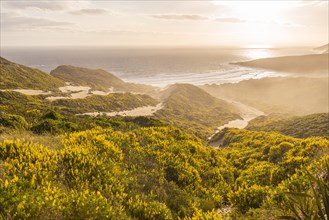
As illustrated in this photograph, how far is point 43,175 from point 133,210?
7.73ft

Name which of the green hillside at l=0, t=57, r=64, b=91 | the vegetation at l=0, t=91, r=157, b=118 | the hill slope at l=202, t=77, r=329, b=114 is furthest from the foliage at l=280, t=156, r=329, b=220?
the hill slope at l=202, t=77, r=329, b=114

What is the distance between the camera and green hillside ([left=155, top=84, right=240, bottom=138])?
273ft

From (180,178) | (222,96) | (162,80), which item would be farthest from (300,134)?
(162,80)

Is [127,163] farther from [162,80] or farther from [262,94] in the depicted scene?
[162,80]

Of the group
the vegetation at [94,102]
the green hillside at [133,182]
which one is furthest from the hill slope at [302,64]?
the green hillside at [133,182]

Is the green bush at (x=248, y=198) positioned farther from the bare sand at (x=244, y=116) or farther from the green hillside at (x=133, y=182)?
the bare sand at (x=244, y=116)

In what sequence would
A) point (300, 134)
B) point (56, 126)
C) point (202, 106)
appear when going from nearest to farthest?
point (56, 126), point (300, 134), point (202, 106)

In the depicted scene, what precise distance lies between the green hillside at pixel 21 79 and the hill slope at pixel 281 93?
80476 millimetres

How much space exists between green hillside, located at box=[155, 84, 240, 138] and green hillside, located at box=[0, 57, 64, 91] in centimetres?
3861

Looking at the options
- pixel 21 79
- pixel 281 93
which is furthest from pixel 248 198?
pixel 281 93

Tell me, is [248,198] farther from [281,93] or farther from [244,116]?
[281,93]

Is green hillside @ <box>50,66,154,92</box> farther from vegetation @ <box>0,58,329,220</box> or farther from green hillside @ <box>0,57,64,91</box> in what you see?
vegetation @ <box>0,58,329,220</box>

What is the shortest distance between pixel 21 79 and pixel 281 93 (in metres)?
117

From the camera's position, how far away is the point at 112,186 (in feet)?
23.7
